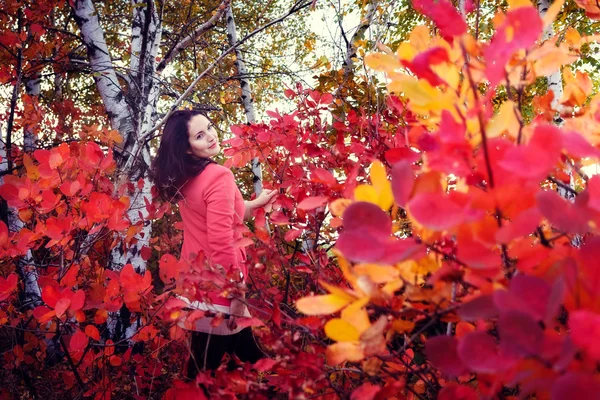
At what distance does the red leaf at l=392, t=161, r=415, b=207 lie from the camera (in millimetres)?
521

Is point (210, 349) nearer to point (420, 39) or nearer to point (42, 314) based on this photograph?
point (42, 314)

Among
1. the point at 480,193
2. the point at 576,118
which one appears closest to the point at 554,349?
the point at 480,193

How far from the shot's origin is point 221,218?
6.12 feet

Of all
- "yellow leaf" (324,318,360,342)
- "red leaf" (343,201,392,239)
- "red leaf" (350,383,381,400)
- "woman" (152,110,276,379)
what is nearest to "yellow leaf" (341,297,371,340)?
"yellow leaf" (324,318,360,342)

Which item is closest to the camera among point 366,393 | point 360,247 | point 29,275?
point 360,247

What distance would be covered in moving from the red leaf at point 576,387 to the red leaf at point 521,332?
4 centimetres

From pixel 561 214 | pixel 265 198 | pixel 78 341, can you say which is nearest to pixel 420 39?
pixel 561 214

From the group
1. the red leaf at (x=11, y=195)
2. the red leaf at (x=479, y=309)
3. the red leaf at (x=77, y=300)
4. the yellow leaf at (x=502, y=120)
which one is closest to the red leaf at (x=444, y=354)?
the red leaf at (x=479, y=309)

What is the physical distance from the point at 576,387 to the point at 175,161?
2.02 metres

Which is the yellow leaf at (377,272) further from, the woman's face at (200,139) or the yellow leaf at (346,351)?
the woman's face at (200,139)

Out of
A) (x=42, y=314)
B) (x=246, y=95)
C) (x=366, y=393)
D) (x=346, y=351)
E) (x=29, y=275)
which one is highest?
(x=246, y=95)

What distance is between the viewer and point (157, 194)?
93.7 inches

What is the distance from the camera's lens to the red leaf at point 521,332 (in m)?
0.44

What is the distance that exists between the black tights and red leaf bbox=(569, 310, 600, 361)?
162cm
